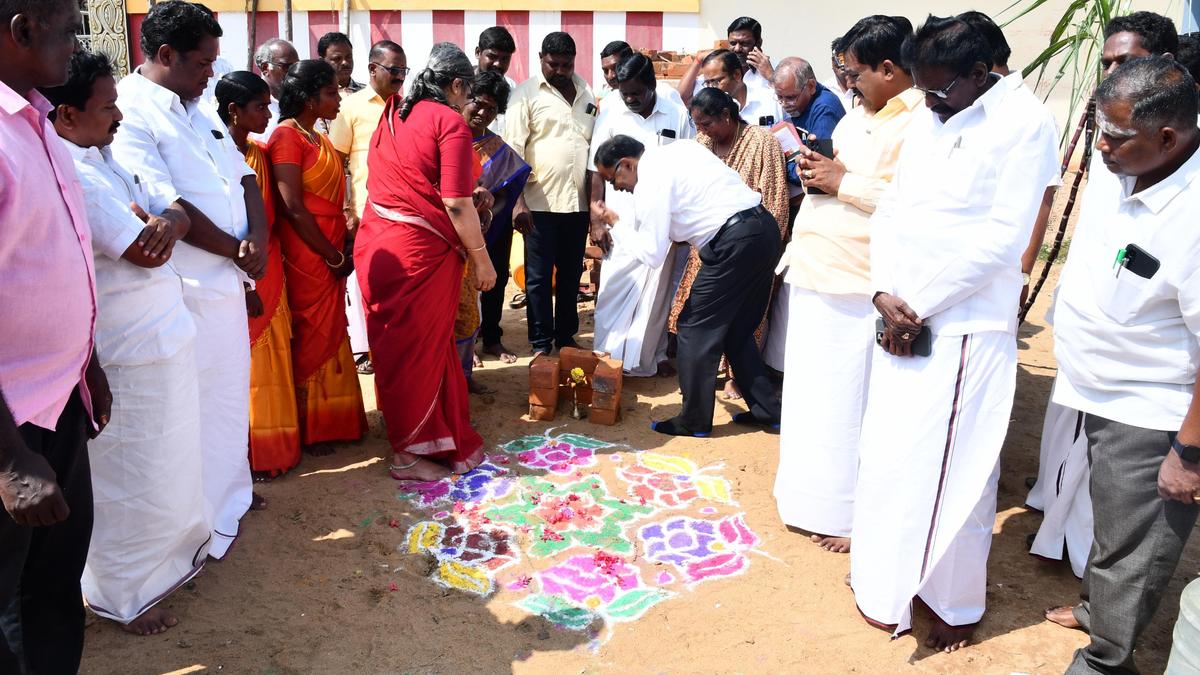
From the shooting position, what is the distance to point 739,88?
6512mm

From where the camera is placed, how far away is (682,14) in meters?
11.7

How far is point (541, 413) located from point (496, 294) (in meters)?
1.33

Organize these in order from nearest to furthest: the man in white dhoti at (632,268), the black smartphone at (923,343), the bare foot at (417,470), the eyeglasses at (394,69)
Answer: the black smartphone at (923,343) < the bare foot at (417,470) < the eyeglasses at (394,69) < the man in white dhoti at (632,268)

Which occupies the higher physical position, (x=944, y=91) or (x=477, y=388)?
(x=944, y=91)

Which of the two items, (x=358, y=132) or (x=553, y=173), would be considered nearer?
(x=358, y=132)

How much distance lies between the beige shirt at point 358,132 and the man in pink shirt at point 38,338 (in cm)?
332

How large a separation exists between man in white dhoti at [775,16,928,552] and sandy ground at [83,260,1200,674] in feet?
0.85

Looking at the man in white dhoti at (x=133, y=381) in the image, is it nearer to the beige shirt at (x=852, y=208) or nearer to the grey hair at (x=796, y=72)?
the beige shirt at (x=852, y=208)

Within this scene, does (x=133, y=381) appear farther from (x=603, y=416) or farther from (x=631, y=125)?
(x=631, y=125)

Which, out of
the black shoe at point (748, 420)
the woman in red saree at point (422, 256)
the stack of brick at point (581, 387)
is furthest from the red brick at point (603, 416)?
the woman in red saree at point (422, 256)

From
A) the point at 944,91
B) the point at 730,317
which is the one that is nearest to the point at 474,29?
the point at 730,317

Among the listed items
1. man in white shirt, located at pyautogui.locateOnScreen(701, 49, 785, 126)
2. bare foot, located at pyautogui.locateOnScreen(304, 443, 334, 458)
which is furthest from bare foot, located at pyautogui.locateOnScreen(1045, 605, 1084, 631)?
man in white shirt, located at pyautogui.locateOnScreen(701, 49, 785, 126)

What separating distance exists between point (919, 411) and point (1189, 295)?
86 centimetres

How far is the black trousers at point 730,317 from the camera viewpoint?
4.87m
